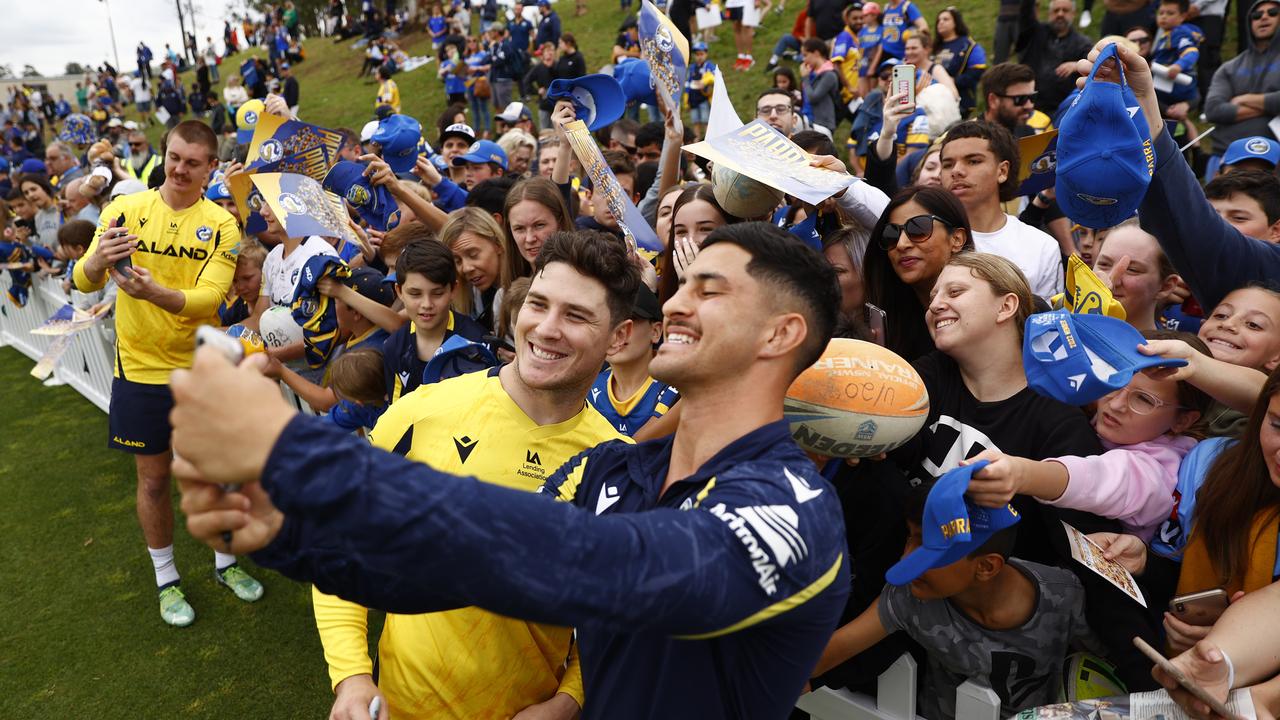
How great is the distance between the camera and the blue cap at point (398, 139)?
6.95 m

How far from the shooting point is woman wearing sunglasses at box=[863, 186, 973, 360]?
11.5 ft

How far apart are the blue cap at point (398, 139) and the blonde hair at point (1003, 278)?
5117mm

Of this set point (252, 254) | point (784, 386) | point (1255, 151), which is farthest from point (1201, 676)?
point (252, 254)

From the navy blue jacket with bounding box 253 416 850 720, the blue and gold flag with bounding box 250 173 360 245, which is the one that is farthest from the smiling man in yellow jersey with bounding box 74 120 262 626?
the navy blue jacket with bounding box 253 416 850 720

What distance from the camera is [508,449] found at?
2521 mm

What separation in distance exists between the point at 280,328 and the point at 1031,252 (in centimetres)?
417

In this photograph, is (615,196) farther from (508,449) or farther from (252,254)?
(252,254)

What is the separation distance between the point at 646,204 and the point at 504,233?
44.8 inches

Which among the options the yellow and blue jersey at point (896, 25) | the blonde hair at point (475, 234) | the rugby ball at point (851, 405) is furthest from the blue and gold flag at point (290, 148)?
the yellow and blue jersey at point (896, 25)

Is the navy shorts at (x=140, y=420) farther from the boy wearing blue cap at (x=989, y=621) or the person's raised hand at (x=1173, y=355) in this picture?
the person's raised hand at (x=1173, y=355)

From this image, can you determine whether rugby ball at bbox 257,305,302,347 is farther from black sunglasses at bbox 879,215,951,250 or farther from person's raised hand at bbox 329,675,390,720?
black sunglasses at bbox 879,215,951,250

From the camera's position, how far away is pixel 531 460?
2.52 metres

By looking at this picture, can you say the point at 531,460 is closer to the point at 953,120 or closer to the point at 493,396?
the point at 493,396

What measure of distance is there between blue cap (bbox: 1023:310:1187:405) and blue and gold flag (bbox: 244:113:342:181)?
4.38m
